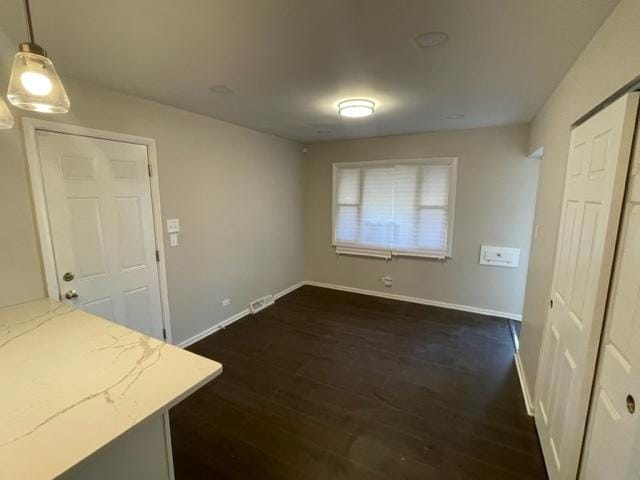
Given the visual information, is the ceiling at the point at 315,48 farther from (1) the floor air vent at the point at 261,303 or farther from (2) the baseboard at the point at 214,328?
(1) the floor air vent at the point at 261,303

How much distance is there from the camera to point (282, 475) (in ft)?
5.75

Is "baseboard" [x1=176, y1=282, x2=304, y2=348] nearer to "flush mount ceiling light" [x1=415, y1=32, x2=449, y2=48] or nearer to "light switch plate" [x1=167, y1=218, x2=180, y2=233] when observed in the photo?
"light switch plate" [x1=167, y1=218, x2=180, y2=233]

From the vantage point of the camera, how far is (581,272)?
1445 mm

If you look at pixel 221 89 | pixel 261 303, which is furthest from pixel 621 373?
pixel 261 303

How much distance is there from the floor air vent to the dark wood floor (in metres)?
0.38

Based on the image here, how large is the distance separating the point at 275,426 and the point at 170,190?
2346mm

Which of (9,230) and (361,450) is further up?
(9,230)

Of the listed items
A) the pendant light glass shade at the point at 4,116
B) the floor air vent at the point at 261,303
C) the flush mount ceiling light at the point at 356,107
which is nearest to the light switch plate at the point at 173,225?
the floor air vent at the point at 261,303

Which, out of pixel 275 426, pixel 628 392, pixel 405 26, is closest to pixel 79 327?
pixel 275 426

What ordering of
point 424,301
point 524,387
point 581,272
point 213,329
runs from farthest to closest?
point 424,301
point 213,329
point 524,387
point 581,272

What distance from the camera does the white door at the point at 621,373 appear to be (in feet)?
3.22

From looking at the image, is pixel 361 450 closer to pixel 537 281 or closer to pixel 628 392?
pixel 628 392

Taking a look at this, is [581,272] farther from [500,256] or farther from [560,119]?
[500,256]

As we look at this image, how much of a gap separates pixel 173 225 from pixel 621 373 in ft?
10.9
